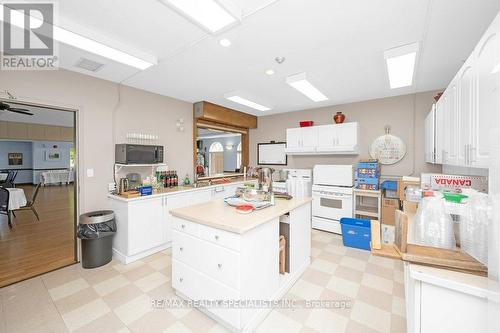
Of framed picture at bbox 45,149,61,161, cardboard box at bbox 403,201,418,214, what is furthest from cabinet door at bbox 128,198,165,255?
→ framed picture at bbox 45,149,61,161

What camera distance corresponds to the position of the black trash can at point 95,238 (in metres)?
2.57

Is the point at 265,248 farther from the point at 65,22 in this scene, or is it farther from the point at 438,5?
the point at 65,22

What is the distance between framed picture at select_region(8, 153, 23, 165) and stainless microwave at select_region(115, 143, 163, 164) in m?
11.3

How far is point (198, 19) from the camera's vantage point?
5.23 ft

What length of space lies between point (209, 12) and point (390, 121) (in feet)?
12.3

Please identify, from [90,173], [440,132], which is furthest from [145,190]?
[440,132]

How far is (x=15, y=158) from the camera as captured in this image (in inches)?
381

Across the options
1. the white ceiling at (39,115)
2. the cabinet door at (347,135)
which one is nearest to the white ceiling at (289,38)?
the cabinet door at (347,135)

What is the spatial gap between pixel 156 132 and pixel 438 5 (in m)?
3.82

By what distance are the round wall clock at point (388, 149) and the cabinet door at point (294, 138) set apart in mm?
1428

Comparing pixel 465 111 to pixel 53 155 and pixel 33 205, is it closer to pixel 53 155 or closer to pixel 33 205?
pixel 33 205

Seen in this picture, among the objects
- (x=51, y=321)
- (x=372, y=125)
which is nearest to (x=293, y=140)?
(x=372, y=125)

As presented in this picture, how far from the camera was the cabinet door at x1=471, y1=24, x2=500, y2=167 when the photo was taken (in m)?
1.10

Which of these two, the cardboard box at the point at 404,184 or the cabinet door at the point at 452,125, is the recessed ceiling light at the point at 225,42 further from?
the cardboard box at the point at 404,184
